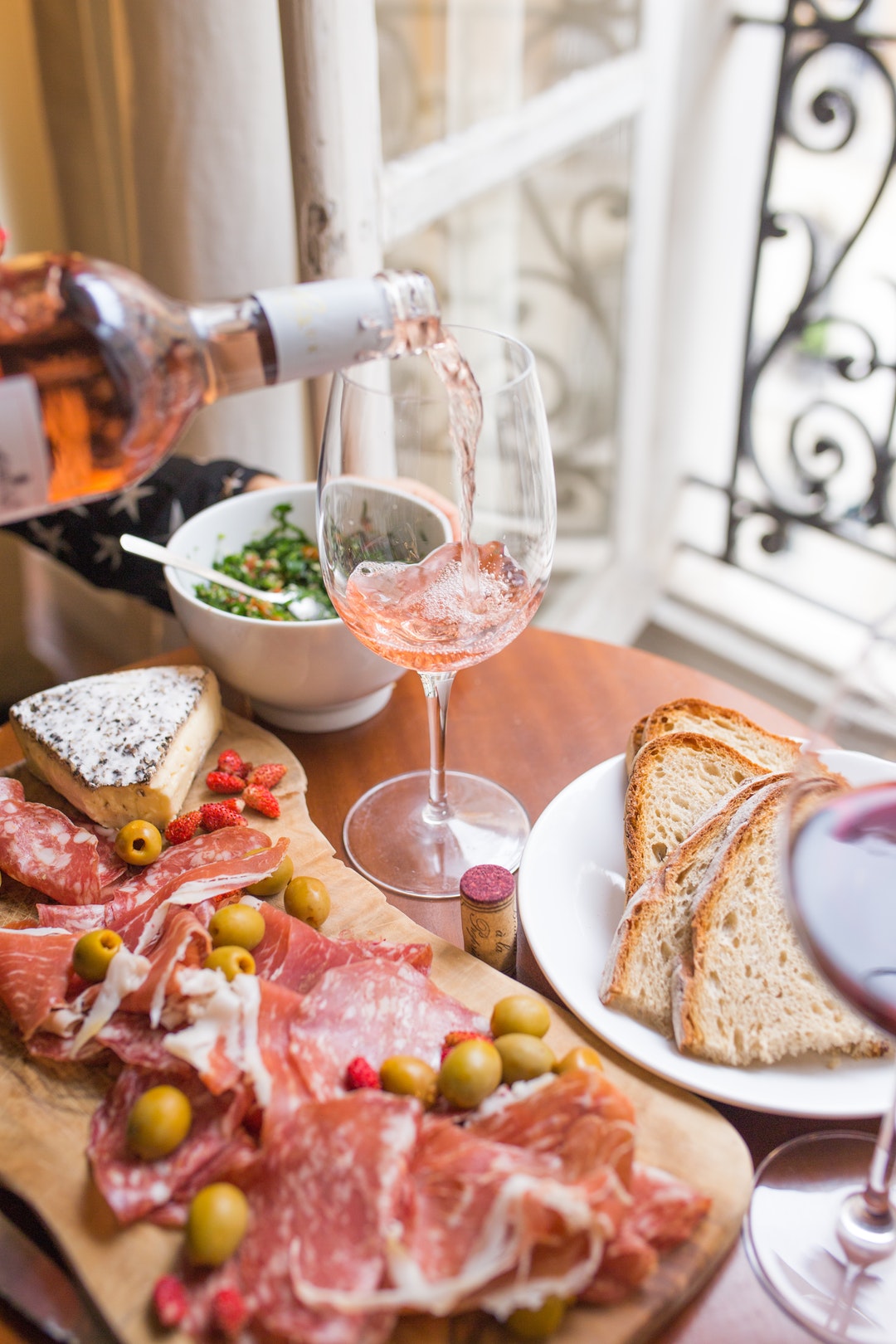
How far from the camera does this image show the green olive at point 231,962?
3.20 ft

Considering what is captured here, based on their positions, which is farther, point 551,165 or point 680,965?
point 551,165

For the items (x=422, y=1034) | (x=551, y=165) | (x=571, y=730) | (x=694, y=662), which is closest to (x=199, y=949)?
(x=422, y=1034)

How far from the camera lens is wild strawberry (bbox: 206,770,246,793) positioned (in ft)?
4.21

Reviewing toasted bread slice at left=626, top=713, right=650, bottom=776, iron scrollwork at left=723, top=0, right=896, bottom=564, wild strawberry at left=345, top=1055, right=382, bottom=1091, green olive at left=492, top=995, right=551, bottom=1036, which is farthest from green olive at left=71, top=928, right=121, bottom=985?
iron scrollwork at left=723, top=0, right=896, bottom=564

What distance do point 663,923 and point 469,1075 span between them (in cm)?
25

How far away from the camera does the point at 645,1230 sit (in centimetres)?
81

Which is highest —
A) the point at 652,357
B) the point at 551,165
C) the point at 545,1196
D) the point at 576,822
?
the point at 551,165

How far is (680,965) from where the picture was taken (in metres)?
0.99

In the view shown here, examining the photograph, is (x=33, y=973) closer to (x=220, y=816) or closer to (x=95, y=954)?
(x=95, y=954)

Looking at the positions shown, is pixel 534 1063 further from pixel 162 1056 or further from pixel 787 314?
pixel 787 314

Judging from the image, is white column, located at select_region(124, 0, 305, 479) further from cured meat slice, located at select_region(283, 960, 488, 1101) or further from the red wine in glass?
the red wine in glass

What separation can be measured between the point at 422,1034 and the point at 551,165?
6.73 feet

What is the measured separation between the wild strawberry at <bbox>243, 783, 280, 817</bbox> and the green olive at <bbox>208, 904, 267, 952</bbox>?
22cm

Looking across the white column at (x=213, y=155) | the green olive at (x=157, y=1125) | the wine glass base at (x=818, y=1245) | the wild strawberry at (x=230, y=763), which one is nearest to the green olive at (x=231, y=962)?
the green olive at (x=157, y=1125)
